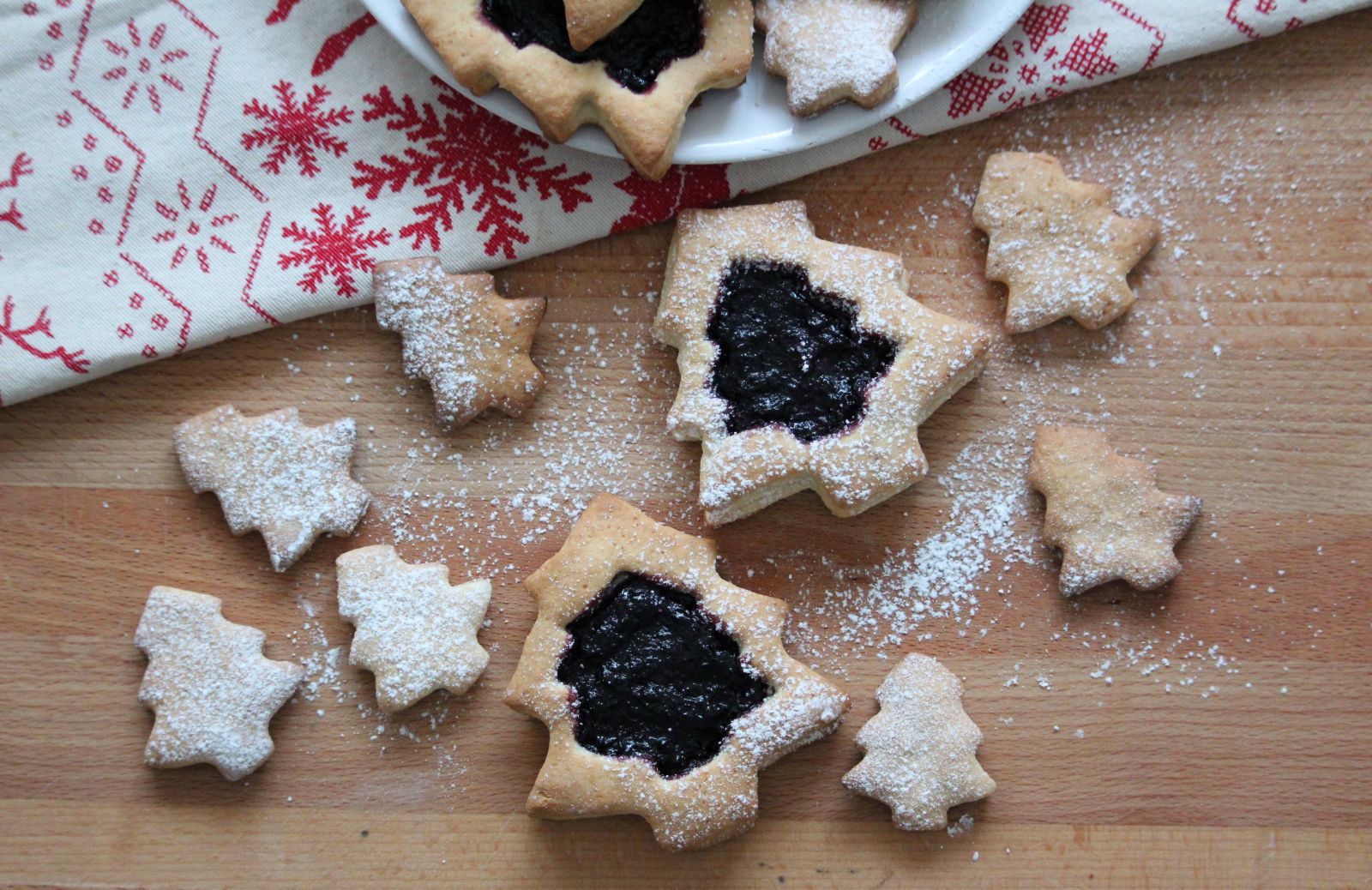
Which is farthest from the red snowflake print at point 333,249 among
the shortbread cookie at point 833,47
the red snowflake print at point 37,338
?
the shortbread cookie at point 833,47

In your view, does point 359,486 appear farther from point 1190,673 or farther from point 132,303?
point 1190,673

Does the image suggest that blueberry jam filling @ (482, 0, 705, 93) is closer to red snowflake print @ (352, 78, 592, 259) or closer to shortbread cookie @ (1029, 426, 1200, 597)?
red snowflake print @ (352, 78, 592, 259)

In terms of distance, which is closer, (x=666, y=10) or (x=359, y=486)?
(x=666, y=10)

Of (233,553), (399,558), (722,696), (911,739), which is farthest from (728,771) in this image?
(233,553)

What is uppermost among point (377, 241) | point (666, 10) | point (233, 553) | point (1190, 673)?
point (666, 10)

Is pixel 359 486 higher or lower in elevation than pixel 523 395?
lower

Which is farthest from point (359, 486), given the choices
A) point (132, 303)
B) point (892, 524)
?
point (892, 524)

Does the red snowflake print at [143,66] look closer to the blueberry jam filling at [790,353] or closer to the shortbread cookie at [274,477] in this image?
the shortbread cookie at [274,477]

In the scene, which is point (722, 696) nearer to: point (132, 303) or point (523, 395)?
point (523, 395)

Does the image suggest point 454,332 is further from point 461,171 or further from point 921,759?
point 921,759
